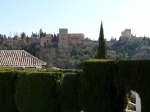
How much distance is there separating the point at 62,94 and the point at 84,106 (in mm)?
1786

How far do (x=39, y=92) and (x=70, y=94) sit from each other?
150 centimetres

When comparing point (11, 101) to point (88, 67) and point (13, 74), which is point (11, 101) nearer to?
point (13, 74)

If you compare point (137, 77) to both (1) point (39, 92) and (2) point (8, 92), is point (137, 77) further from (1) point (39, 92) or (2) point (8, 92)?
(2) point (8, 92)

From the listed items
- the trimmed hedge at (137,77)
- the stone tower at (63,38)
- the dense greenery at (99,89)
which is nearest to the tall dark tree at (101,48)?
the dense greenery at (99,89)

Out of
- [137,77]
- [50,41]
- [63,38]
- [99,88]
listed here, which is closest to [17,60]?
[99,88]

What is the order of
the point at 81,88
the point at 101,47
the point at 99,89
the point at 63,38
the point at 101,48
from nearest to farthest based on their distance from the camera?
the point at 99,89 → the point at 81,88 → the point at 101,48 → the point at 101,47 → the point at 63,38

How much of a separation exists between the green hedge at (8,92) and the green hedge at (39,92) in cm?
88

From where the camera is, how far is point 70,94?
12.0 m

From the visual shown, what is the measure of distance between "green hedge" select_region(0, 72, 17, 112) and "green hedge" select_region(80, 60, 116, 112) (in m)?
4.68

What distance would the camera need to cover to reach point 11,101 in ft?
46.7

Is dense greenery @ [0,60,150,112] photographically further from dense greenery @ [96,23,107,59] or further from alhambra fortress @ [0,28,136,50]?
alhambra fortress @ [0,28,136,50]

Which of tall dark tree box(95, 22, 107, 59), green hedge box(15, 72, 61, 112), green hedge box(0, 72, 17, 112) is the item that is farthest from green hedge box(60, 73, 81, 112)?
tall dark tree box(95, 22, 107, 59)

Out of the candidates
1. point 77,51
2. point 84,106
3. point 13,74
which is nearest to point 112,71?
Result: point 84,106

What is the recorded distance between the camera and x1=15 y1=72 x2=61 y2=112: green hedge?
40.9 feet
